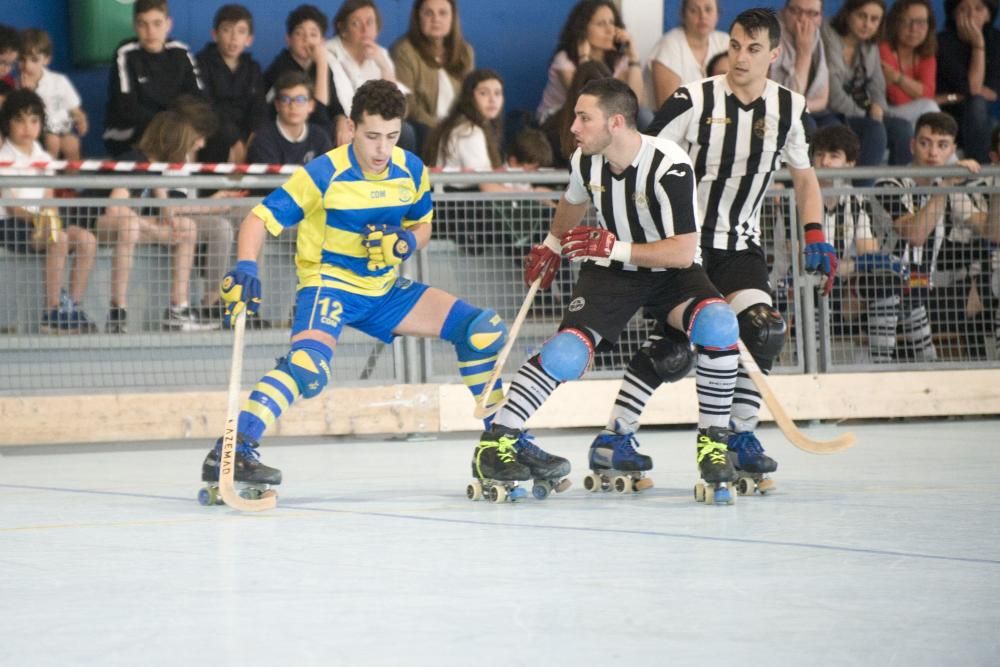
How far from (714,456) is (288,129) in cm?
406

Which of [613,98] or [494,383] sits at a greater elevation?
[613,98]

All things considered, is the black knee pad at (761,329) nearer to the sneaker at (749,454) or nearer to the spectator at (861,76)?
the sneaker at (749,454)

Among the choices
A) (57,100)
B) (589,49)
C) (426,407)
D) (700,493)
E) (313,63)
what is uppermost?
(589,49)

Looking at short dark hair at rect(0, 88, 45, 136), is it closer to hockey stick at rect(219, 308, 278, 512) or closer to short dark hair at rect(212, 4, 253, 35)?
short dark hair at rect(212, 4, 253, 35)

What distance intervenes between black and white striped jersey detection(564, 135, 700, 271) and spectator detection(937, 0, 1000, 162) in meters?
5.27

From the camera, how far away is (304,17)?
8.77 metres

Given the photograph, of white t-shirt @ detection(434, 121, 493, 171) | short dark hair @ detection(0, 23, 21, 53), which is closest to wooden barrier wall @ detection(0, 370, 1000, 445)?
white t-shirt @ detection(434, 121, 493, 171)

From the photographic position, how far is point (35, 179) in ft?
23.4

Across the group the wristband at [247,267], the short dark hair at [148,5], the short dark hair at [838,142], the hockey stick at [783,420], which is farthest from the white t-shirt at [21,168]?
the short dark hair at [838,142]

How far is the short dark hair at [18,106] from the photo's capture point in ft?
26.0

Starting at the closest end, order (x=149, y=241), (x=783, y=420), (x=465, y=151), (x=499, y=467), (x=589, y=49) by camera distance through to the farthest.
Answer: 1. (x=499, y=467)
2. (x=783, y=420)
3. (x=149, y=241)
4. (x=465, y=151)
5. (x=589, y=49)

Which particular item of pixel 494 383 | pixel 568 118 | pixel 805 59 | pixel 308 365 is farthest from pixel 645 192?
pixel 805 59

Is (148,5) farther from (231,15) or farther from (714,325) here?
(714,325)

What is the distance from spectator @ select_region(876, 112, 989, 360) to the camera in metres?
7.90
